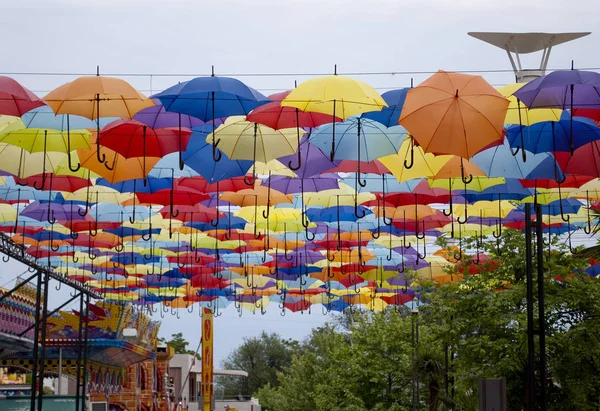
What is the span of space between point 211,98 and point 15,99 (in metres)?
2.87

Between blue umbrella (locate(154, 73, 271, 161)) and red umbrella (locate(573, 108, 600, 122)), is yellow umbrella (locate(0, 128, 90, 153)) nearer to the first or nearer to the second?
blue umbrella (locate(154, 73, 271, 161))

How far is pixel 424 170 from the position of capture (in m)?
15.5

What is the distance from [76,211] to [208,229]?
3714 millimetres

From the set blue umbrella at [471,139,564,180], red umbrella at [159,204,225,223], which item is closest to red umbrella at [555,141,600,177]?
blue umbrella at [471,139,564,180]

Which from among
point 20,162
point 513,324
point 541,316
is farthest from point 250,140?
point 513,324

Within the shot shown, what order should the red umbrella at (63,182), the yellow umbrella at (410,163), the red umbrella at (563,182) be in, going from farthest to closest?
the red umbrella at (63,182) → the red umbrella at (563,182) → the yellow umbrella at (410,163)

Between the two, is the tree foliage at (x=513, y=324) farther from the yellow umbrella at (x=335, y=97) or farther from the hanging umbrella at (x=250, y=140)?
the yellow umbrella at (x=335, y=97)

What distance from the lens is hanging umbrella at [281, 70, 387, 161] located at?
499 inches

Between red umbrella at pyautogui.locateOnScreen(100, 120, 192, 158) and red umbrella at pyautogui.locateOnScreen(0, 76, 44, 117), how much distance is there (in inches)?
66.2

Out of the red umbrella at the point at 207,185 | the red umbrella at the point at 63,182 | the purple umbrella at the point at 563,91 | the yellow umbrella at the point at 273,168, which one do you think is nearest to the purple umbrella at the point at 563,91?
the purple umbrella at the point at 563,91

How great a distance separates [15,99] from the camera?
1298 cm

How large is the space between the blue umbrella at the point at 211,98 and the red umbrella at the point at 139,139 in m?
1.29

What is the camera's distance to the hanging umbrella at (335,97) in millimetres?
12680

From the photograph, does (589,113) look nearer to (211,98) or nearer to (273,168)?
(211,98)
